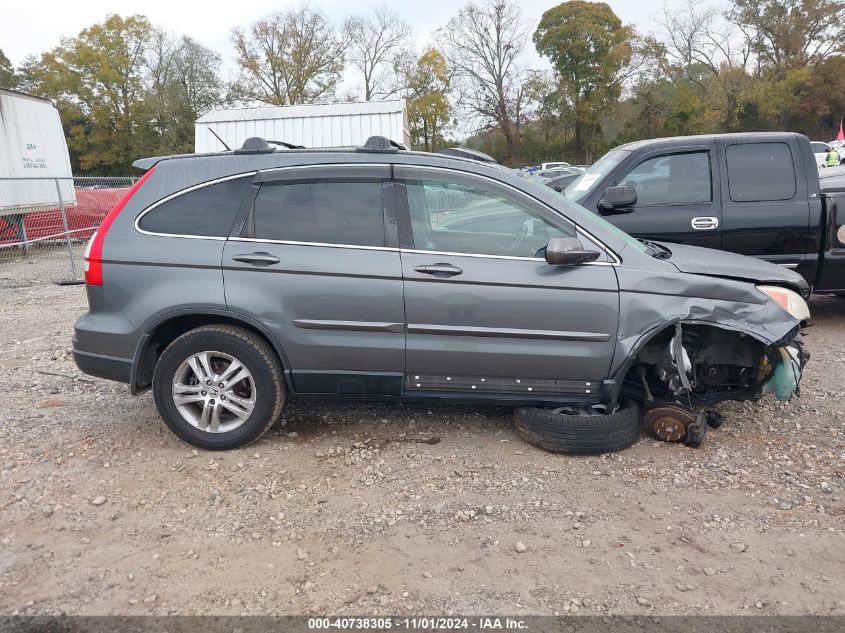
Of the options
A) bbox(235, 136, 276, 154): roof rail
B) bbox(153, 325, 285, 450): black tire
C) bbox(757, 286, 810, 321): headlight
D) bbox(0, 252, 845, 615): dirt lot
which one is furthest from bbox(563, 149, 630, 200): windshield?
bbox(153, 325, 285, 450): black tire

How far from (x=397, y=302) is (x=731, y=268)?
2.10m

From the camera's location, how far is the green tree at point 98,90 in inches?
1809

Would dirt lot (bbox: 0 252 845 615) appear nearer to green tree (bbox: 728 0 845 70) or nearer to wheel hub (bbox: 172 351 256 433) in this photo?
wheel hub (bbox: 172 351 256 433)

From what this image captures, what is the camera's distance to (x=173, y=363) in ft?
11.8

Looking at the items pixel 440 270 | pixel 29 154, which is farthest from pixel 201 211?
pixel 29 154

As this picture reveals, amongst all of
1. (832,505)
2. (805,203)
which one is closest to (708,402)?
(832,505)

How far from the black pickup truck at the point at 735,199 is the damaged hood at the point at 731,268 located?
153 cm

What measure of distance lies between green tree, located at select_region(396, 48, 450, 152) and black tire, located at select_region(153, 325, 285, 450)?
43444 mm

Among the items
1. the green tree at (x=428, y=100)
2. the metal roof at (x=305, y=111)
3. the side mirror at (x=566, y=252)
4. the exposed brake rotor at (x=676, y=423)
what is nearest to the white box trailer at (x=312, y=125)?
the metal roof at (x=305, y=111)

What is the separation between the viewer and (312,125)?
17797 millimetres

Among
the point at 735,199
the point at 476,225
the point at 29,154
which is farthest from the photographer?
the point at 29,154

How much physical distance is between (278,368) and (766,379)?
3015 mm

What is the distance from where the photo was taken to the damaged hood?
3666mm

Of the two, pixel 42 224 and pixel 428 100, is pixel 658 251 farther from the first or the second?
pixel 428 100
